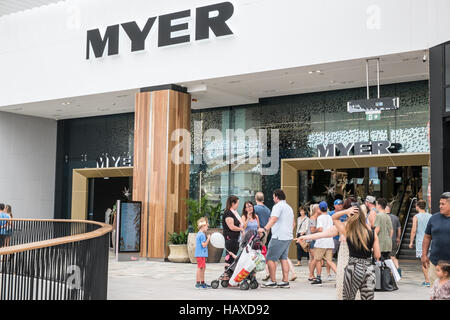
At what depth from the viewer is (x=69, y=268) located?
18.6 ft

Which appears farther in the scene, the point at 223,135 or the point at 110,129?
the point at 110,129

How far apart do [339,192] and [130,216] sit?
703 centimetres

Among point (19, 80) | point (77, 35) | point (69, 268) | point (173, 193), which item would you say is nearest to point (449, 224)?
point (69, 268)

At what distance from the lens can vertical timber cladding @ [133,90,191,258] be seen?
15.5 meters

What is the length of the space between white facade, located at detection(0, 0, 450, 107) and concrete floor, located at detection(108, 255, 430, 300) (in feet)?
16.3

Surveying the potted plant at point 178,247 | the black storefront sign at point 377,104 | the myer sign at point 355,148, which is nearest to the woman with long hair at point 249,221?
the black storefront sign at point 377,104

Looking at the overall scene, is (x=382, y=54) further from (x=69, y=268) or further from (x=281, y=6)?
(x=69, y=268)

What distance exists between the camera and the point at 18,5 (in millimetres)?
18594

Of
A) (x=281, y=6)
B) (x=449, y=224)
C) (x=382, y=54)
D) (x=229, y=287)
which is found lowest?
(x=229, y=287)

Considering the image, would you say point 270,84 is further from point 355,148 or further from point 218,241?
point 218,241

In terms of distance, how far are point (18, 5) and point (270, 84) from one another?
8.68m

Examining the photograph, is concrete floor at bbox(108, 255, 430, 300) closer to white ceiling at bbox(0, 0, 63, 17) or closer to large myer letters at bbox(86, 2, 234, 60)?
large myer letters at bbox(86, 2, 234, 60)

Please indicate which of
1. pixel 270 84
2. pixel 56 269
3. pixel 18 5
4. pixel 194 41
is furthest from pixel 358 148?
pixel 56 269

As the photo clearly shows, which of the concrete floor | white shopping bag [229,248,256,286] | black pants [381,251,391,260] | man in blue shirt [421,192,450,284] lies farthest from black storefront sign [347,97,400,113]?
man in blue shirt [421,192,450,284]
